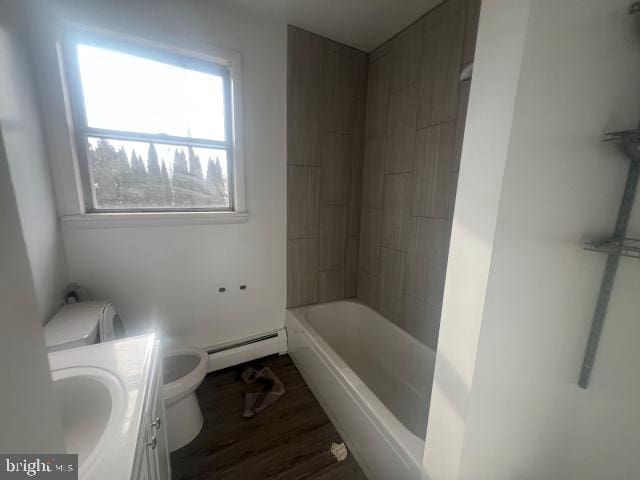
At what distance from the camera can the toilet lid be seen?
1.09 meters

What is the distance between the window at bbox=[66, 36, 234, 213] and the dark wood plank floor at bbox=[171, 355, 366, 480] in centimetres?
139

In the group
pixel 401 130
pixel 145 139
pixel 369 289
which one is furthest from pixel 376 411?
pixel 145 139

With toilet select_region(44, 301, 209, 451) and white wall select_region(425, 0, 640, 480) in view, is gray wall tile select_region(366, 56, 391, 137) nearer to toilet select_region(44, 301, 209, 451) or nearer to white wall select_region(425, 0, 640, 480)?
white wall select_region(425, 0, 640, 480)

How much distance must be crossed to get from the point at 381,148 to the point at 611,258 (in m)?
1.57

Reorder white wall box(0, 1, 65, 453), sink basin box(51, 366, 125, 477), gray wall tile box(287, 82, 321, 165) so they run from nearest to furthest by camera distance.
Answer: white wall box(0, 1, 65, 453), sink basin box(51, 366, 125, 477), gray wall tile box(287, 82, 321, 165)

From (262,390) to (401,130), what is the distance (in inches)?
84.7

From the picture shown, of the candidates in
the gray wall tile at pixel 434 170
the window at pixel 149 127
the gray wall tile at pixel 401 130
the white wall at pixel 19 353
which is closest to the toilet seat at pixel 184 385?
the window at pixel 149 127

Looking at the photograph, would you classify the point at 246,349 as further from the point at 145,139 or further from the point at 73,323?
the point at 145,139

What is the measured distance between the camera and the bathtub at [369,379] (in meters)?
1.14

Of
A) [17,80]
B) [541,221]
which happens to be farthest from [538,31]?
[17,80]

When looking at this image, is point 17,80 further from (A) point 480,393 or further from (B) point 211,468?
(A) point 480,393

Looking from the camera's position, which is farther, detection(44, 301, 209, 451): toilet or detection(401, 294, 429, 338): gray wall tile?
detection(401, 294, 429, 338): gray wall tile

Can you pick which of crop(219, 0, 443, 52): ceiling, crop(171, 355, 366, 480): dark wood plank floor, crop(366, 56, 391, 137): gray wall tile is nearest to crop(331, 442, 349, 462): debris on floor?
crop(171, 355, 366, 480): dark wood plank floor

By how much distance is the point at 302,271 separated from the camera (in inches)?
87.1
